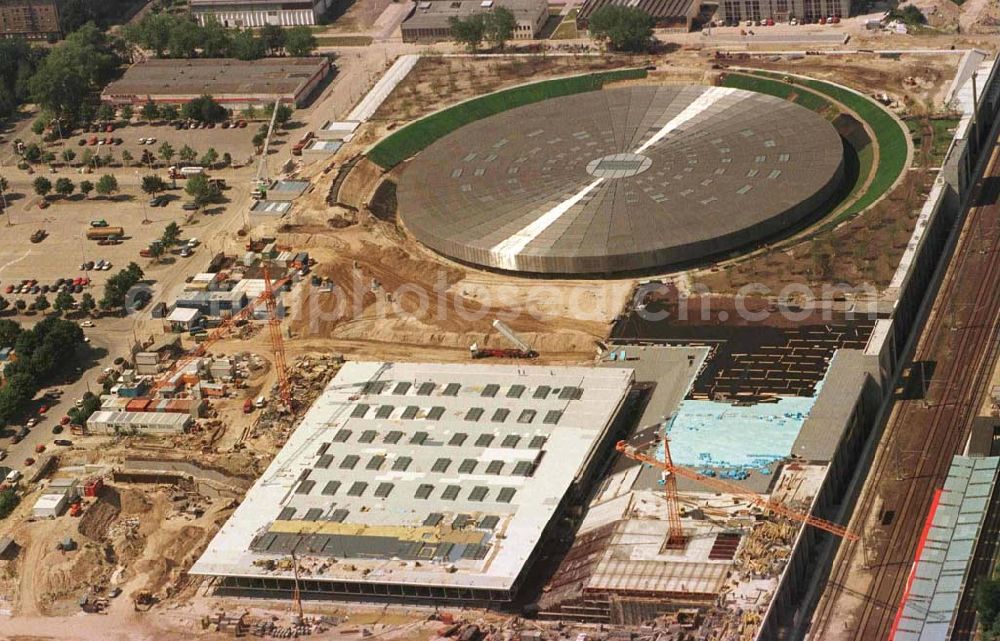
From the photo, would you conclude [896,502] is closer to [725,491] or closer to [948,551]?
[948,551]

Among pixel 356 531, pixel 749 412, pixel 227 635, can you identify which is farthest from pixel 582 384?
pixel 227 635

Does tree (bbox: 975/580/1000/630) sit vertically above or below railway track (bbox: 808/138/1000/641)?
below

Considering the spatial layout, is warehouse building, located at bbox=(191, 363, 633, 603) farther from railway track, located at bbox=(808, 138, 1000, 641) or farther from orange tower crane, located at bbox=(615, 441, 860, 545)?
railway track, located at bbox=(808, 138, 1000, 641)

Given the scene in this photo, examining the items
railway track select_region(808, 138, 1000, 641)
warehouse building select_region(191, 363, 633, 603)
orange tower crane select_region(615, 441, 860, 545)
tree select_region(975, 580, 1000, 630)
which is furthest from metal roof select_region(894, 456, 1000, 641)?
warehouse building select_region(191, 363, 633, 603)

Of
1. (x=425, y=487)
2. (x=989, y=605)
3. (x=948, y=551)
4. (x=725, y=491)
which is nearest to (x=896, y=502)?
(x=948, y=551)

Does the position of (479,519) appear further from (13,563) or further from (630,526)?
(13,563)

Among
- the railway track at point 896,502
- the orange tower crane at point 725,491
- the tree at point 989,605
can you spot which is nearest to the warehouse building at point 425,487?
the orange tower crane at point 725,491
